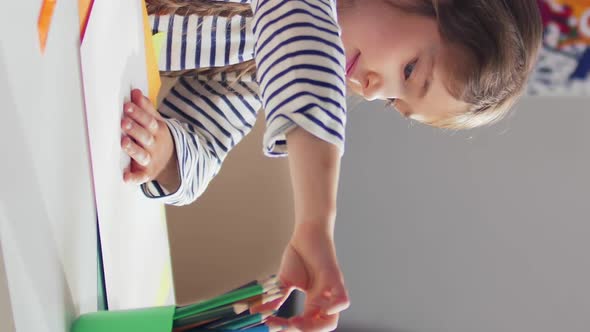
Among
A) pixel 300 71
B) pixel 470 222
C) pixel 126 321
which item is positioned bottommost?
pixel 470 222

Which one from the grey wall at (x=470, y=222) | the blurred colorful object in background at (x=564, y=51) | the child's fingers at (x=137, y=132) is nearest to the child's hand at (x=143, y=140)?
the child's fingers at (x=137, y=132)

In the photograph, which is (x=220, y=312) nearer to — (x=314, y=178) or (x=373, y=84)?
(x=314, y=178)

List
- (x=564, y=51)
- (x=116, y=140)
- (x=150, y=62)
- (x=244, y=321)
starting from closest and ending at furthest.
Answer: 1. (x=244, y=321)
2. (x=116, y=140)
3. (x=150, y=62)
4. (x=564, y=51)

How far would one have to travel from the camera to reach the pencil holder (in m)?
0.29

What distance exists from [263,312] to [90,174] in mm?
139

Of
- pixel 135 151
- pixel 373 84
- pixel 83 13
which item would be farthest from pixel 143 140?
pixel 373 84

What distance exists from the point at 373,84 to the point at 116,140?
0.87 ft

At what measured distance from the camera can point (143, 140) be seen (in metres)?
0.44

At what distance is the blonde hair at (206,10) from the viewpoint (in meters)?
0.57

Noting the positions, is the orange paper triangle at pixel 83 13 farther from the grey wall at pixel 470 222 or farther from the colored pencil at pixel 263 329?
the grey wall at pixel 470 222

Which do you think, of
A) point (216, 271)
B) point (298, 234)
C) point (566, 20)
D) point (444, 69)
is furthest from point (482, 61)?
point (216, 271)

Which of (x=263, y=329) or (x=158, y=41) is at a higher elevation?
(x=158, y=41)

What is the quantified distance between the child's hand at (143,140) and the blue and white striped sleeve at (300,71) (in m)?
0.11

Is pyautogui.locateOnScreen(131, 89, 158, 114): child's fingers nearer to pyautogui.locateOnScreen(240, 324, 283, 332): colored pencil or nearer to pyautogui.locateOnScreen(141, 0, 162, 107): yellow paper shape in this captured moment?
pyautogui.locateOnScreen(141, 0, 162, 107): yellow paper shape
